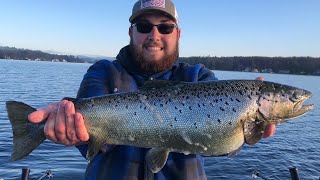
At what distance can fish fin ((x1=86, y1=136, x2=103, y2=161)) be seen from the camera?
4.55m

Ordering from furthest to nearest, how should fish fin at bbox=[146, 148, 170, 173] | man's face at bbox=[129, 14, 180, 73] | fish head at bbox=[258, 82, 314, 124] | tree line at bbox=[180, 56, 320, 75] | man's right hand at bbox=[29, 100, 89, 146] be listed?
tree line at bbox=[180, 56, 320, 75] → man's face at bbox=[129, 14, 180, 73] → fish head at bbox=[258, 82, 314, 124] → fish fin at bbox=[146, 148, 170, 173] → man's right hand at bbox=[29, 100, 89, 146]

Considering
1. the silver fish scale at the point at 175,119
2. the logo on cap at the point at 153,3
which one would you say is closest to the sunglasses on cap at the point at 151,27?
the logo on cap at the point at 153,3

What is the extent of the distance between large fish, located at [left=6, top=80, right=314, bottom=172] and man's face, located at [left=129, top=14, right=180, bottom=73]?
2.29ft

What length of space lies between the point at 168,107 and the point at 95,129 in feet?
2.93

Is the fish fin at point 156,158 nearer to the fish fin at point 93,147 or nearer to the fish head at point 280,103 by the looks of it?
the fish fin at point 93,147

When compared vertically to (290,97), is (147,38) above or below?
above

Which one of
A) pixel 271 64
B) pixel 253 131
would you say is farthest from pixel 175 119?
pixel 271 64

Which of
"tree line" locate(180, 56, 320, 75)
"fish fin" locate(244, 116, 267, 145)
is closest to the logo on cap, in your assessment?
"fish fin" locate(244, 116, 267, 145)

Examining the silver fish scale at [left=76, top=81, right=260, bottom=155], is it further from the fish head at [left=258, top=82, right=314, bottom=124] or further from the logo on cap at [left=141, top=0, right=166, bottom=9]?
the logo on cap at [left=141, top=0, right=166, bottom=9]

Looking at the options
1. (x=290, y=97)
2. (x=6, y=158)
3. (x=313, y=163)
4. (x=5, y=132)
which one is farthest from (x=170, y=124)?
(x=5, y=132)

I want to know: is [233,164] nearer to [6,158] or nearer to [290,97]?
[6,158]

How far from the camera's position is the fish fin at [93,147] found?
14.9ft

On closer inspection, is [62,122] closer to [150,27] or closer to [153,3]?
[150,27]

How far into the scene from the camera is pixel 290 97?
4867mm
